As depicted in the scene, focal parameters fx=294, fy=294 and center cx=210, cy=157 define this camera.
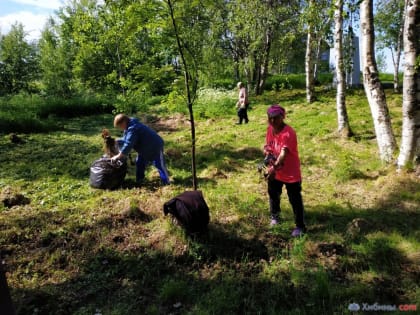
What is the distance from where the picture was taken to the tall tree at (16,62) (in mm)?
20422

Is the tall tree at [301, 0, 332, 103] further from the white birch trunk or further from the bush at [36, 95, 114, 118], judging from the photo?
the bush at [36, 95, 114, 118]

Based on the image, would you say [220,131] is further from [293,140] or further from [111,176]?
[293,140]

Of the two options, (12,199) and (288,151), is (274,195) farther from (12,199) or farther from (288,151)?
(12,199)

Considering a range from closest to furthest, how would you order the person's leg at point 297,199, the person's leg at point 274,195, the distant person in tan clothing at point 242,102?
the person's leg at point 297,199
the person's leg at point 274,195
the distant person in tan clothing at point 242,102

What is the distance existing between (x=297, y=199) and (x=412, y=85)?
3079mm

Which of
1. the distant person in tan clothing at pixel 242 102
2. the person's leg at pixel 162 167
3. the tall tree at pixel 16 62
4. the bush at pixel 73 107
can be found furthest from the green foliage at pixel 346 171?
the tall tree at pixel 16 62

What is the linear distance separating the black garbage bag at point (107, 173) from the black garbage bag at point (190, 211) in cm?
226

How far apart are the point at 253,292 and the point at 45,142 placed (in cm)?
1004

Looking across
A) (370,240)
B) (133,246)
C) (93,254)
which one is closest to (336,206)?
(370,240)

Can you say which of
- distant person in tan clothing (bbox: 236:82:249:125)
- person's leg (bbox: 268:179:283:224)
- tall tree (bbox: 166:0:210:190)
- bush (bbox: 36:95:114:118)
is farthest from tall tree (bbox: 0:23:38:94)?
person's leg (bbox: 268:179:283:224)

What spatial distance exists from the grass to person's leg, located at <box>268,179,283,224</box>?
0.20 m

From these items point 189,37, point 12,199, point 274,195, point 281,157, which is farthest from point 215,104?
point 281,157

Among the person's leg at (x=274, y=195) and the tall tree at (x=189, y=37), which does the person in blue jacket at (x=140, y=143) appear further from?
the person's leg at (x=274, y=195)

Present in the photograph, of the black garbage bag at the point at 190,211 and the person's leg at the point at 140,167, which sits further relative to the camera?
the person's leg at the point at 140,167
